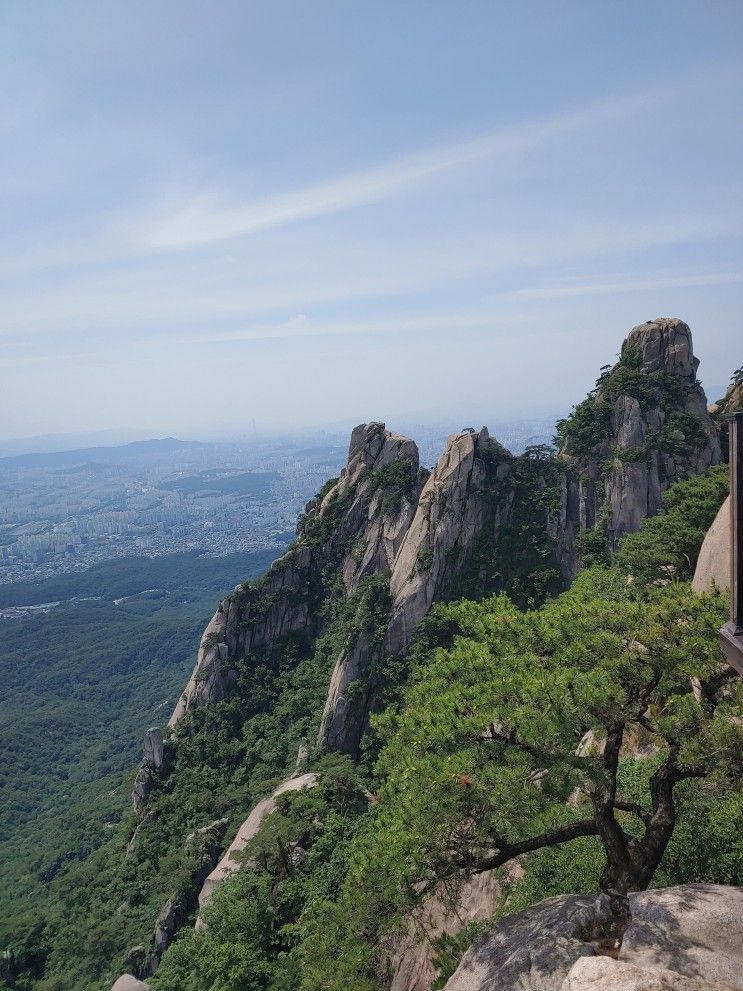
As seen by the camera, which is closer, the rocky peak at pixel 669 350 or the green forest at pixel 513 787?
the green forest at pixel 513 787

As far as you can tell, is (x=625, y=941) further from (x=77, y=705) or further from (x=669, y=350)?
(x=77, y=705)

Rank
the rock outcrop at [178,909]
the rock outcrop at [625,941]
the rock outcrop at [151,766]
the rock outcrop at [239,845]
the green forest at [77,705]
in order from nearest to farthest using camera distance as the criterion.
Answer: the rock outcrop at [625,941] → the rock outcrop at [239,845] → the rock outcrop at [178,909] → the rock outcrop at [151,766] → the green forest at [77,705]

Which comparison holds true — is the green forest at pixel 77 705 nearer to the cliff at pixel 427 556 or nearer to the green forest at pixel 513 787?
the cliff at pixel 427 556

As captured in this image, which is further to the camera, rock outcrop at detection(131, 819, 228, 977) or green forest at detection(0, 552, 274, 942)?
green forest at detection(0, 552, 274, 942)

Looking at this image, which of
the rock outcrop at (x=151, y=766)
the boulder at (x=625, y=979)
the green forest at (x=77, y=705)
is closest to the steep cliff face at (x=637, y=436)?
the rock outcrop at (x=151, y=766)

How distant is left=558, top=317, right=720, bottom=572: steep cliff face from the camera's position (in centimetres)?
3897

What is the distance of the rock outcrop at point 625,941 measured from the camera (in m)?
8.26

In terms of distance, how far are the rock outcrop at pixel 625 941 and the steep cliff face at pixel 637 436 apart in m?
31.2

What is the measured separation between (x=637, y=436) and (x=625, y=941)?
35.4m

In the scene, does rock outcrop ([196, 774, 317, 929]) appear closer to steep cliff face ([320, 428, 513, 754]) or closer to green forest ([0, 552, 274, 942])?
steep cliff face ([320, 428, 513, 754])

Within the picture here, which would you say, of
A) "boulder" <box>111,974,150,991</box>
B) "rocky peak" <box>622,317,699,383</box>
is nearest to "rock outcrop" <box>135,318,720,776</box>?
"rocky peak" <box>622,317,699,383</box>

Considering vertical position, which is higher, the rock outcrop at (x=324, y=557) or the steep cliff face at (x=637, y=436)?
the steep cliff face at (x=637, y=436)

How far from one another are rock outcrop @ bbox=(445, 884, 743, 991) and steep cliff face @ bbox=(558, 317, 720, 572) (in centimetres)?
3122

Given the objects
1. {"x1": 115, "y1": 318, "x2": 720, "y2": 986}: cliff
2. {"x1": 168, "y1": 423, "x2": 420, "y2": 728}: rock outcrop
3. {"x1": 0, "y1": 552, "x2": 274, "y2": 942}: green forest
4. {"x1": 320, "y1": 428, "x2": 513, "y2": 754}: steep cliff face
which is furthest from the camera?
{"x1": 0, "y1": 552, "x2": 274, "y2": 942}: green forest
